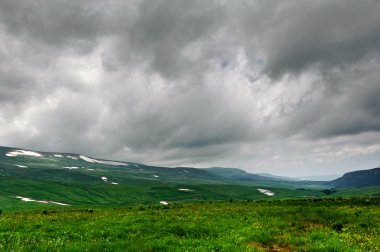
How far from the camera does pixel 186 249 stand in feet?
47.1

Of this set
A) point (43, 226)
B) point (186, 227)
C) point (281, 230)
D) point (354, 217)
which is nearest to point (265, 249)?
point (281, 230)

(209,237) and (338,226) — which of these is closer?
(209,237)

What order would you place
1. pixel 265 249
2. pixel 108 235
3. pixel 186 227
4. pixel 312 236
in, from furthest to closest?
1. pixel 186 227
2. pixel 108 235
3. pixel 312 236
4. pixel 265 249

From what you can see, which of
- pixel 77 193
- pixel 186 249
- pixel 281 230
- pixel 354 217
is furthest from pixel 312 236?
pixel 77 193

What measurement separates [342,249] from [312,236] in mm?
3207

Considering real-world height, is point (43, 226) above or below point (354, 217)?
A: below

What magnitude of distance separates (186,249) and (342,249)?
23.5 feet

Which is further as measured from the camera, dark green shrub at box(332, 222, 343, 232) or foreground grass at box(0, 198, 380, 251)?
dark green shrub at box(332, 222, 343, 232)

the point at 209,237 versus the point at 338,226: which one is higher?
the point at 338,226

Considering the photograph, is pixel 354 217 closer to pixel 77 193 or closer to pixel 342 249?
pixel 342 249

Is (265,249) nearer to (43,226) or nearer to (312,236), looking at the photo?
(312,236)

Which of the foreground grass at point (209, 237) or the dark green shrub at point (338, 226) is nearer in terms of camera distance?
the foreground grass at point (209, 237)

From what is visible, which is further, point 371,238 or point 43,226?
point 43,226

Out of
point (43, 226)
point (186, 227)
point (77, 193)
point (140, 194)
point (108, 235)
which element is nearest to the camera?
point (108, 235)
